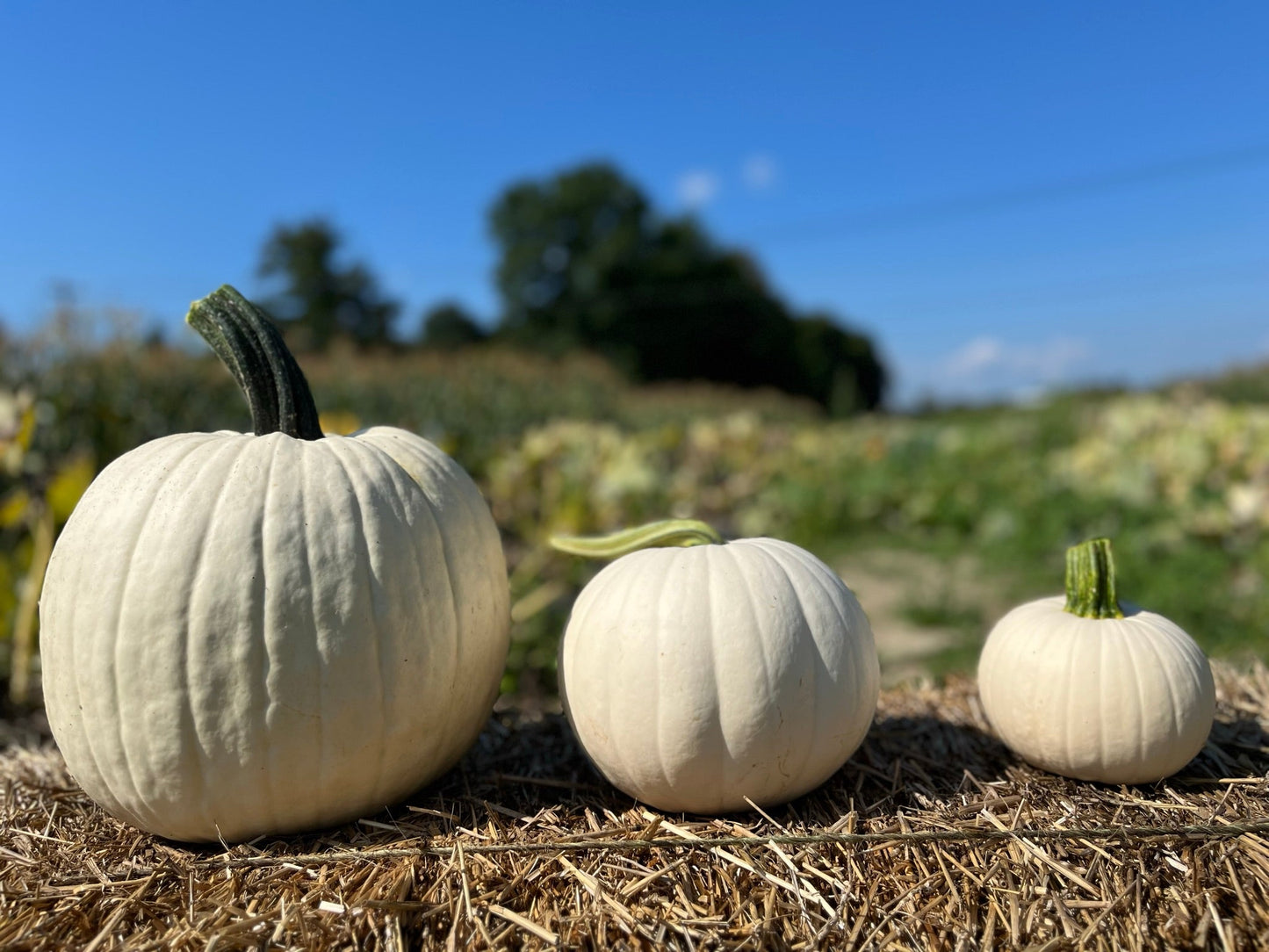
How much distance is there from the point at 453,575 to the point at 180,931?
0.69 m

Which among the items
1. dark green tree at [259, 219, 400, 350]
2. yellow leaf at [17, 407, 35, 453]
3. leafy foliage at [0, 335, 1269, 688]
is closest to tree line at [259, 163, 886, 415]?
dark green tree at [259, 219, 400, 350]

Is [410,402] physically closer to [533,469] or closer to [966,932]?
[533,469]

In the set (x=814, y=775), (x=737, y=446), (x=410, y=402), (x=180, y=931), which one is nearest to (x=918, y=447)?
(x=737, y=446)

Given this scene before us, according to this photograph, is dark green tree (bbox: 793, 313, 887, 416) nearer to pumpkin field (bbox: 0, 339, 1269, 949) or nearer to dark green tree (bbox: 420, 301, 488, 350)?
dark green tree (bbox: 420, 301, 488, 350)

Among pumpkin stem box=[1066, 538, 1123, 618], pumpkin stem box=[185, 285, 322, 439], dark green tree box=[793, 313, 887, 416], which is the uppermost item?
dark green tree box=[793, 313, 887, 416]

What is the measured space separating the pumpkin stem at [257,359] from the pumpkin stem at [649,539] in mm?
596

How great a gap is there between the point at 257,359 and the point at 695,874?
1283 millimetres

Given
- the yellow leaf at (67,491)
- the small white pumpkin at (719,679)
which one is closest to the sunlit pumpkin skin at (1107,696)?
the small white pumpkin at (719,679)

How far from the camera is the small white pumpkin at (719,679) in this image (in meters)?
1.53

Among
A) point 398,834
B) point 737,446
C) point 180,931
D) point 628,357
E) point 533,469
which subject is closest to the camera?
point 180,931

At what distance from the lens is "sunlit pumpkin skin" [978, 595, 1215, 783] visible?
1.68 m

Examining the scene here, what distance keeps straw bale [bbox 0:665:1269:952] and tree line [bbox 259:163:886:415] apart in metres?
35.5

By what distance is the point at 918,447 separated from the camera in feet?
36.4

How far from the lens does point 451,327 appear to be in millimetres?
40500
